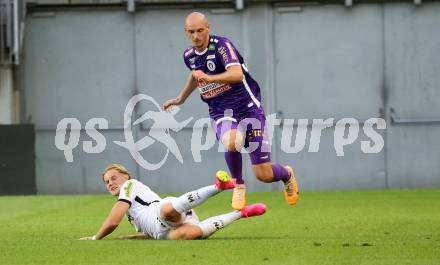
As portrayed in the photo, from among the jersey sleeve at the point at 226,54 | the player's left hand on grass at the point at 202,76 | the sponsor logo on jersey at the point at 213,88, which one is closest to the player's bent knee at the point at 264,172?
the sponsor logo on jersey at the point at 213,88

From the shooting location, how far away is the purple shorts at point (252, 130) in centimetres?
1134

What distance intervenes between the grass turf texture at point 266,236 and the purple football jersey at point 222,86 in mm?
1247

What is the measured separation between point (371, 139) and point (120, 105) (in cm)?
489

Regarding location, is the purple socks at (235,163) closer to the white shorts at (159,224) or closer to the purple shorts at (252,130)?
the purple shorts at (252,130)

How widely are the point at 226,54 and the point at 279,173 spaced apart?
1.52m

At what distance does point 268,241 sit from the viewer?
10.2m

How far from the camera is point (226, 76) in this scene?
10812 mm

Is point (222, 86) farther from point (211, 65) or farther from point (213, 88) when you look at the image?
point (211, 65)

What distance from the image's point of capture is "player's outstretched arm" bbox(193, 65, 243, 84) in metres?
10.7

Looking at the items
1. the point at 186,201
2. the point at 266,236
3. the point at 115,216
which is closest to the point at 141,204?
A: the point at 115,216

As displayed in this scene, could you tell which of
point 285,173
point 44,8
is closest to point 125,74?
point 44,8

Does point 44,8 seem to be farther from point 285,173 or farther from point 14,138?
point 285,173

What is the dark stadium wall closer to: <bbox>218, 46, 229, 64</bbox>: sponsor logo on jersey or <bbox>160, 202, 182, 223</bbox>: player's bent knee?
<bbox>218, 46, 229, 64</bbox>: sponsor logo on jersey

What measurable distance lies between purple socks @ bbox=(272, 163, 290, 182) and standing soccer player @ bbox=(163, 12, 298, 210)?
0.03ft
